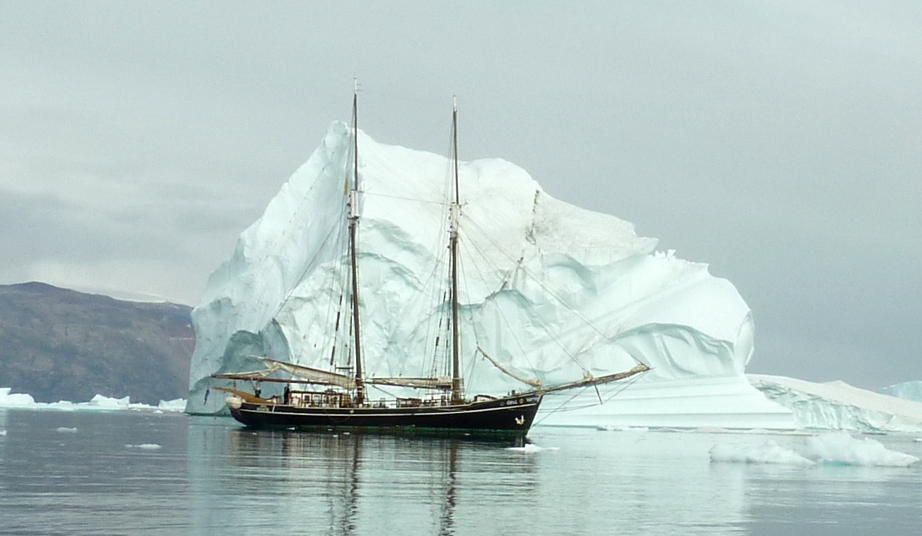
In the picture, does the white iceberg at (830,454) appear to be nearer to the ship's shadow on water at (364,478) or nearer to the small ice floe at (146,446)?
the ship's shadow on water at (364,478)

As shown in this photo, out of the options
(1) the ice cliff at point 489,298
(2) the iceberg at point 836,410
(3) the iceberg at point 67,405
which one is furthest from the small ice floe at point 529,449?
(3) the iceberg at point 67,405

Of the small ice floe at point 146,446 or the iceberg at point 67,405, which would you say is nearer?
the small ice floe at point 146,446

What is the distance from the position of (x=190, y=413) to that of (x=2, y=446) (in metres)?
31.2

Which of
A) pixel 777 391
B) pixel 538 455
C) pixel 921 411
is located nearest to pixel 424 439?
pixel 538 455

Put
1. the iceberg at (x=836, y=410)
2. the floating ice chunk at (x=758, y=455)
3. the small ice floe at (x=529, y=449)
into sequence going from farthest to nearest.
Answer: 1. the iceberg at (x=836, y=410)
2. the small ice floe at (x=529, y=449)
3. the floating ice chunk at (x=758, y=455)

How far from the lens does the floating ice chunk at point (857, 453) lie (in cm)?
2662

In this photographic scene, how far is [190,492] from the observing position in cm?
1638

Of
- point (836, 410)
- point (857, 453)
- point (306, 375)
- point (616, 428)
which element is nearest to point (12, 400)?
point (306, 375)

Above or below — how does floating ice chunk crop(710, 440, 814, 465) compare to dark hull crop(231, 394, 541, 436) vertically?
below

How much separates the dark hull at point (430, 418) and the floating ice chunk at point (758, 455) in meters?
12.9

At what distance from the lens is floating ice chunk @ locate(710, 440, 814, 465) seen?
27.0 metres

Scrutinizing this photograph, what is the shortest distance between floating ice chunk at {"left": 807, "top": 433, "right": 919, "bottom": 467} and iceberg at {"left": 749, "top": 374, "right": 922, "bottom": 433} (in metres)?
26.2

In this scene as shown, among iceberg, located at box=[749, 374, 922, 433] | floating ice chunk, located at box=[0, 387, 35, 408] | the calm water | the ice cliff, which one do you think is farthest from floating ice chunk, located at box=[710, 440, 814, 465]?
floating ice chunk, located at box=[0, 387, 35, 408]

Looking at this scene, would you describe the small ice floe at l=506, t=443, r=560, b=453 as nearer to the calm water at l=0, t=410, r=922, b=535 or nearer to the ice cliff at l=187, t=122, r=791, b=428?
the calm water at l=0, t=410, r=922, b=535
